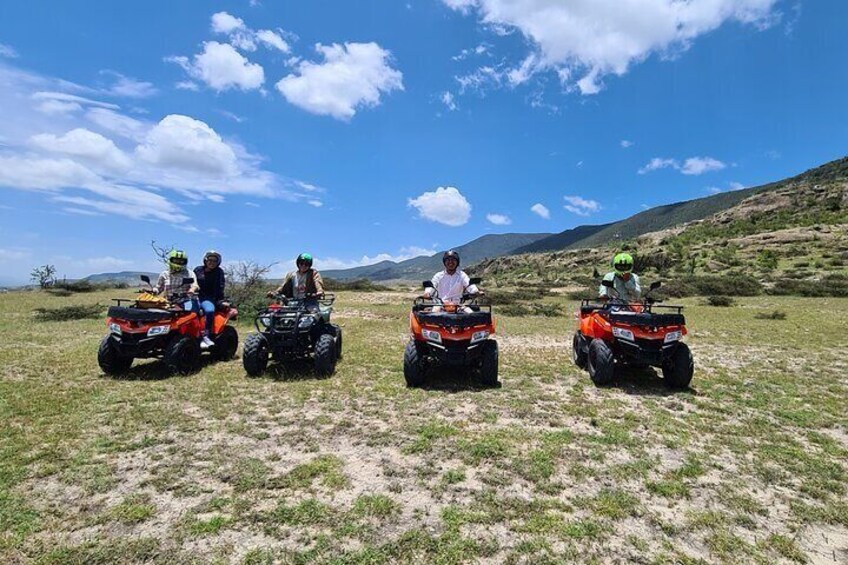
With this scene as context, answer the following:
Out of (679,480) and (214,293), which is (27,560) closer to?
(679,480)

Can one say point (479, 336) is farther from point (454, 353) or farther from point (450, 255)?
point (450, 255)

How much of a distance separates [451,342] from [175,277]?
223 inches

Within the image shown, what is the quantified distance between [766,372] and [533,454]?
650cm

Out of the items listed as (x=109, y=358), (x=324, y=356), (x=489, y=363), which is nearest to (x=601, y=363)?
(x=489, y=363)

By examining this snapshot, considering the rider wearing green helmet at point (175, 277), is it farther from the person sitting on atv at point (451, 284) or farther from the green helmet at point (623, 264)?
the green helmet at point (623, 264)

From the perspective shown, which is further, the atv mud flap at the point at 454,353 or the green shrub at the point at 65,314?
the green shrub at the point at 65,314

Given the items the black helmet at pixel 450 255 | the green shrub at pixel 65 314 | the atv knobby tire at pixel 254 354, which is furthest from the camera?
the green shrub at pixel 65 314

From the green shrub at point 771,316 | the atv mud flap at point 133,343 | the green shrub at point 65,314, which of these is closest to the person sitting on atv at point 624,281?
the atv mud flap at point 133,343

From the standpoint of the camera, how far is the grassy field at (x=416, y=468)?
2990 mm

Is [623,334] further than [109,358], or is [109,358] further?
[109,358]

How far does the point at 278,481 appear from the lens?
150 inches

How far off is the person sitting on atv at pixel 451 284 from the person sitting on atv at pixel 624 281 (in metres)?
2.51

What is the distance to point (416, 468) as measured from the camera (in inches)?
163

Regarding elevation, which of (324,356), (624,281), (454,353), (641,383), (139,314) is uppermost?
(624,281)
